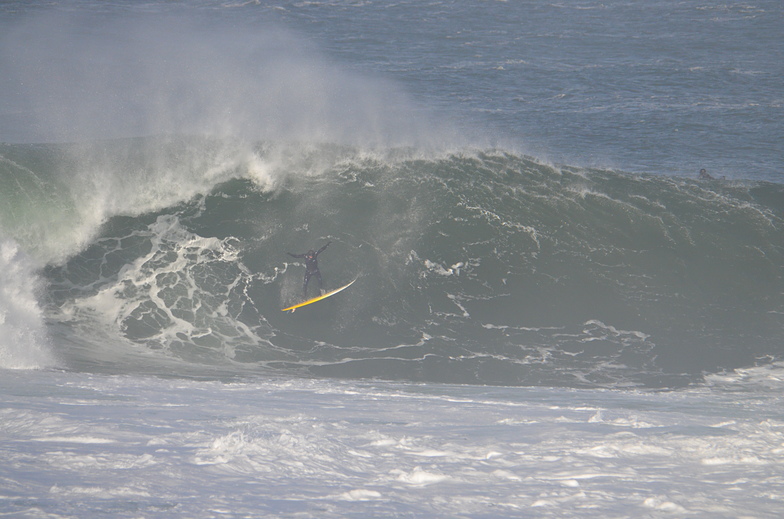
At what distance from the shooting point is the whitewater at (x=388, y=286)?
430 centimetres

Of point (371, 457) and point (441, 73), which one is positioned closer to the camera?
point (371, 457)

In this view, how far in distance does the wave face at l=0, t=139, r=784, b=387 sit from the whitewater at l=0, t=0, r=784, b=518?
2.3 inches

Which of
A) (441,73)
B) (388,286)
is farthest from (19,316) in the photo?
(441,73)

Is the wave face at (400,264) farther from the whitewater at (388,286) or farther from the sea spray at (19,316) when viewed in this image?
the sea spray at (19,316)

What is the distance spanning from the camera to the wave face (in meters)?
10.1

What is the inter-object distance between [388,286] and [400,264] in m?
0.58

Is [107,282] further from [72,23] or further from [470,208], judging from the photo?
[72,23]

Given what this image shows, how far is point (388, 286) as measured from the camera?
11383 millimetres

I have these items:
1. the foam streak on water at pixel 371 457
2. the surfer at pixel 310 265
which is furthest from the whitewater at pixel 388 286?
the surfer at pixel 310 265

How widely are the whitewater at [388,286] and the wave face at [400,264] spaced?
6cm

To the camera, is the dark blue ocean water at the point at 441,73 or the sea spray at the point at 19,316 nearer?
the sea spray at the point at 19,316

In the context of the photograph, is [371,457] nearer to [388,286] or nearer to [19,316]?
[388,286]

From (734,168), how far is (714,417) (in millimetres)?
10986

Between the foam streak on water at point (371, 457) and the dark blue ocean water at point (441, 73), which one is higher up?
the dark blue ocean water at point (441, 73)
